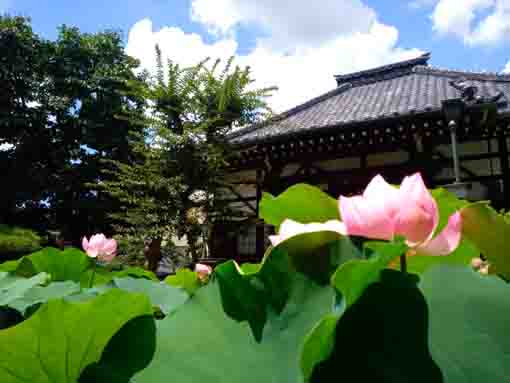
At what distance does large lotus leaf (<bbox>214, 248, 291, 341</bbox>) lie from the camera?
0.39 metres

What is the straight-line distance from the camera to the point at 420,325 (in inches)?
13.2

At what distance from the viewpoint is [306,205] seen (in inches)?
21.6

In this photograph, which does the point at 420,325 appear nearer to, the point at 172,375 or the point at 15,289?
the point at 172,375

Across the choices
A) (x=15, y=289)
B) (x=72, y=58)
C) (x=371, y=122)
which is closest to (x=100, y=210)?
(x=72, y=58)

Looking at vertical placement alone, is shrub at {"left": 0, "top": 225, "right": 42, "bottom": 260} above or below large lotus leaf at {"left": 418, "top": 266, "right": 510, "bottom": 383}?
below

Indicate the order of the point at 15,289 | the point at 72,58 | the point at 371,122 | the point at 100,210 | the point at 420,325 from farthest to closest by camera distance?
the point at 72,58, the point at 100,210, the point at 371,122, the point at 15,289, the point at 420,325

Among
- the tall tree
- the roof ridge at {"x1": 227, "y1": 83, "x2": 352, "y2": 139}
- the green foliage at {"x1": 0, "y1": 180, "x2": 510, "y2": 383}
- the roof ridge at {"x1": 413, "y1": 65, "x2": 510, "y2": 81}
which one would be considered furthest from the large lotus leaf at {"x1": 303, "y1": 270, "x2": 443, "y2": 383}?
the tall tree

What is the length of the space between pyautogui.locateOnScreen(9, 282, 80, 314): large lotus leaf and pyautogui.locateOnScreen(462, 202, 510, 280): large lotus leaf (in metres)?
0.66

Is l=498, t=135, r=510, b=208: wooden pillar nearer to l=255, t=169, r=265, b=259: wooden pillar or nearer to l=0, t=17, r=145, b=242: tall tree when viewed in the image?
l=255, t=169, r=265, b=259: wooden pillar

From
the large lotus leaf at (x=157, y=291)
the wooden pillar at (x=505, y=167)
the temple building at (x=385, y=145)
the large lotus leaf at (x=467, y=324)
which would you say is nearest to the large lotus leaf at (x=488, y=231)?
the large lotus leaf at (x=467, y=324)

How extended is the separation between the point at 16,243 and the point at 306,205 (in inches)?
317

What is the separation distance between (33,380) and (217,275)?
0.72 ft

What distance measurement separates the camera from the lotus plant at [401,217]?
39 centimetres

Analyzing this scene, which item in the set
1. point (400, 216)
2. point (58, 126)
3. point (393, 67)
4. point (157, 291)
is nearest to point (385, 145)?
point (393, 67)
